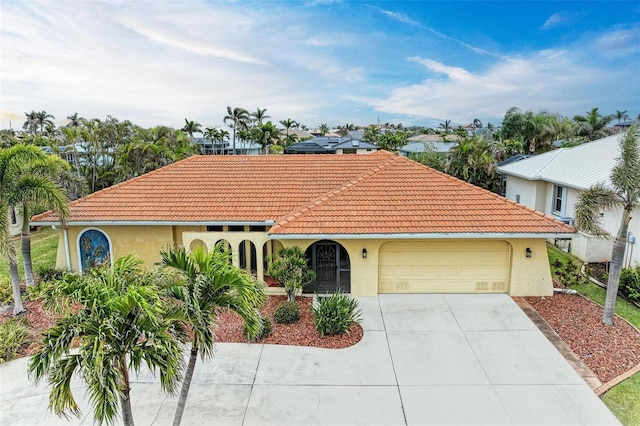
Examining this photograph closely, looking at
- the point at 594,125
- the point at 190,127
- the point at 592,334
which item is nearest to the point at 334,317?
the point at 592,334

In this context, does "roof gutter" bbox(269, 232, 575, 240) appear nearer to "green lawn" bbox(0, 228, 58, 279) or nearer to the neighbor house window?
the neighbor house window

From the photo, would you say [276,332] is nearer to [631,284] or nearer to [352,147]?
[631,284]

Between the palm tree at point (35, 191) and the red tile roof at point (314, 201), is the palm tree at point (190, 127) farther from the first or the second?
the palm tree at point (35, 191)

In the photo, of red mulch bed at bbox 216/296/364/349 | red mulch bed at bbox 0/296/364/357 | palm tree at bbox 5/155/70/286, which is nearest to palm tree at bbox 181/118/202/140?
palm tree at bbox 5/155/70/286

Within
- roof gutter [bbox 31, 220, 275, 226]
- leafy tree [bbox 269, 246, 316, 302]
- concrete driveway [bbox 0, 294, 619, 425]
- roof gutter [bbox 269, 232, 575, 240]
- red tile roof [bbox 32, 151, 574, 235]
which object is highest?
red tile roof [bbox 32, 151, 574, 235]

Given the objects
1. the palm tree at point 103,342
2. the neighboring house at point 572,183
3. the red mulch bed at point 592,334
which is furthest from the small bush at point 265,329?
the neighboring house at point 572,183

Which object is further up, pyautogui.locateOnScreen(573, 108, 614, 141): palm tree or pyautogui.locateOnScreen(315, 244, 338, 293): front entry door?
pyautogui.locateOnScreen(573, 108, 614, 141): palm tree
